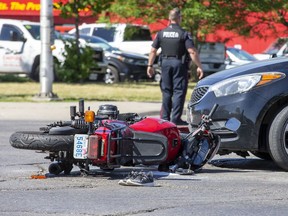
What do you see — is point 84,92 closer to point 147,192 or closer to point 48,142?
point 48,142

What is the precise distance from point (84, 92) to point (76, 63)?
3.65 metres

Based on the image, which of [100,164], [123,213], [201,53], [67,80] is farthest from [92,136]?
[201,53]

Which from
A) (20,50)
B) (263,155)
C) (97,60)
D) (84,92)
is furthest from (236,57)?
(263,155)

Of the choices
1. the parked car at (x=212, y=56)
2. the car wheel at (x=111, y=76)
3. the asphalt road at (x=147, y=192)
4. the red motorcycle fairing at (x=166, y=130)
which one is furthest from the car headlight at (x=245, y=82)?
the parked car at (x=212, y=56)

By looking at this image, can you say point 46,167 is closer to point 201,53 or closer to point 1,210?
point 1,210

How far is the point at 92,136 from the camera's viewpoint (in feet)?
27.6

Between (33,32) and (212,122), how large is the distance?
62.5ft

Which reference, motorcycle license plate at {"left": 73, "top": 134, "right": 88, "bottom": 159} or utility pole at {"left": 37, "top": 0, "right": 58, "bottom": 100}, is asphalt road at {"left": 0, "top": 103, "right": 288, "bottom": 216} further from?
utility pole at {"left": 37, "top": 0, "right": 58, "bottom": 100}

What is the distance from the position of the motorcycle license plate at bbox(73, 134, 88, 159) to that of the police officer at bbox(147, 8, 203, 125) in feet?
17.7

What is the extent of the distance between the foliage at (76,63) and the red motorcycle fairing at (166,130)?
17.4m

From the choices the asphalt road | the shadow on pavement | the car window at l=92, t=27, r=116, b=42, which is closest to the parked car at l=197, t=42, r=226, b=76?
the car window at l=92, t=27, r=116, b=42

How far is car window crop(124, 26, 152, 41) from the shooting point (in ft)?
102

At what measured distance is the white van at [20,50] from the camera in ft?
89.9

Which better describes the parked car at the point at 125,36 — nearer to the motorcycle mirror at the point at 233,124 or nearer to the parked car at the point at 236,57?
the parked car at the point at 236,57
